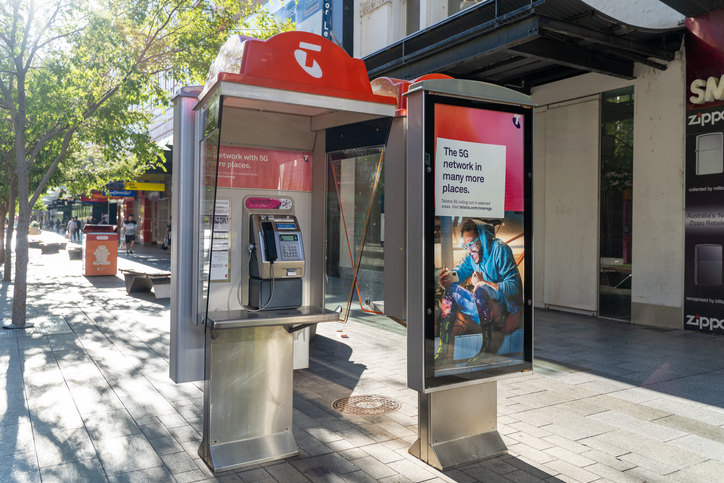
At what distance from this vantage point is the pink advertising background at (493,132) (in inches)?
137

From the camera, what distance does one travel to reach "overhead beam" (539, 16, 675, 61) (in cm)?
697

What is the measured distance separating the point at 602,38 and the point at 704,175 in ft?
7.81

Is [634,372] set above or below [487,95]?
below

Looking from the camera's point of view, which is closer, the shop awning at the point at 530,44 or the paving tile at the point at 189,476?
the paving tile at the point at 189,476

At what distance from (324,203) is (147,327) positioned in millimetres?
4657

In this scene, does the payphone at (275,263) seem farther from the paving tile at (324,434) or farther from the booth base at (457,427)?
the booth base at (457,427)

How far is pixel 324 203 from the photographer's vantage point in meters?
4.92

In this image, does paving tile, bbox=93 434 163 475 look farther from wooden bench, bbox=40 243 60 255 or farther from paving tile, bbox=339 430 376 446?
wooden bench, bbox=40 243 60 255

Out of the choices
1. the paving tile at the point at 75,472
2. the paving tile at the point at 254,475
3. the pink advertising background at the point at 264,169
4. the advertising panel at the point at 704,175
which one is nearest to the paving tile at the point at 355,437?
the paving tile at the point at 254,475

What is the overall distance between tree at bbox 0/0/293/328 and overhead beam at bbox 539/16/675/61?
648 centimetres

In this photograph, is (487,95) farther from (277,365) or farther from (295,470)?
(295,470)

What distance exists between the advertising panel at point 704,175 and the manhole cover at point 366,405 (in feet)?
17.6

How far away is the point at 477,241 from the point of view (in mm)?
3645

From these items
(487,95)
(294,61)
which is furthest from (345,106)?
(487,95)
